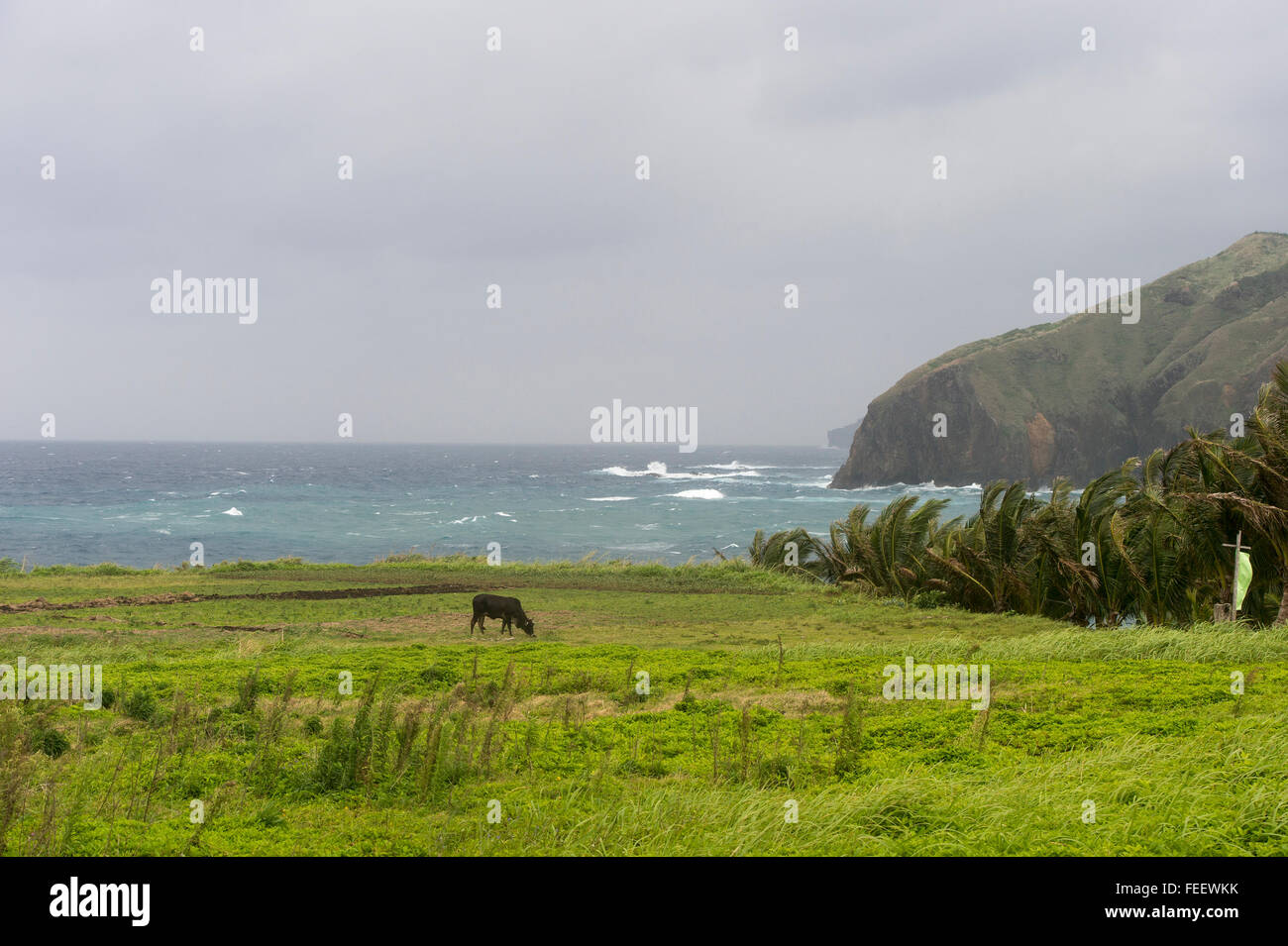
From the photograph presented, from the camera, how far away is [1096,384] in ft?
400

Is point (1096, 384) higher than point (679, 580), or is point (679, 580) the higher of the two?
point (1096, 384)

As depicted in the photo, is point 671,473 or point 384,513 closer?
point 384,513

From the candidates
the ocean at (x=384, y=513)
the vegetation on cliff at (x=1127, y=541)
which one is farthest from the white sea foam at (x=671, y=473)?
the vegetation on cliff at (x=1127, y=541)

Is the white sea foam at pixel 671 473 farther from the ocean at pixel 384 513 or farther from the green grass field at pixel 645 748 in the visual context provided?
the green grass field at pixel 645 748

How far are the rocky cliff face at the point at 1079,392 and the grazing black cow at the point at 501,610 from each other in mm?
97318

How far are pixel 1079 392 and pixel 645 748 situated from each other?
12916cm

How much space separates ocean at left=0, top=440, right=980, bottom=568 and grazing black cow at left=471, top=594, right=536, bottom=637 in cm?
3441

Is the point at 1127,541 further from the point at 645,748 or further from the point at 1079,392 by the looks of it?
the point at 1079,392

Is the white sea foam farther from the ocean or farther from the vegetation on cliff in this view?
the vegetation on cliff

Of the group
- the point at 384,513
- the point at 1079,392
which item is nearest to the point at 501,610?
the point at 384,513

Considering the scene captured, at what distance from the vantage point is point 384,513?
298 feet
